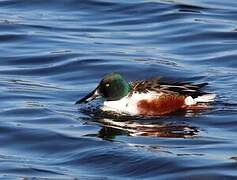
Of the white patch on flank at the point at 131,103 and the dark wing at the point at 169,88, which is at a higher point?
the dark wing at the point at 169,88

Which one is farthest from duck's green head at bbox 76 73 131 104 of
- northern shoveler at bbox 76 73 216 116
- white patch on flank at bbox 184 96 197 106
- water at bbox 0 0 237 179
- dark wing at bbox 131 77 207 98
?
white patch on flank at bbox 184 96 197 106

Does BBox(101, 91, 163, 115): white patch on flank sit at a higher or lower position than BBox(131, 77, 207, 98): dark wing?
lower

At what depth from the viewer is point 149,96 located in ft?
43.3

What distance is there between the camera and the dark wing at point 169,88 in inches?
519

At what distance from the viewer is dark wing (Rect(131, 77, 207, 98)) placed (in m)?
13.2

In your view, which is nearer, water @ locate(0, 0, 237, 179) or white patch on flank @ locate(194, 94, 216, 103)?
water @ locate(0, 0, 237, 179)

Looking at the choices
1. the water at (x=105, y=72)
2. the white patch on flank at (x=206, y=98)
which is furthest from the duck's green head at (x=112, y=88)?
the white patch on flank at (x=206, y=98)

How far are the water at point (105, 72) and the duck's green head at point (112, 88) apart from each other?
0.80 ft

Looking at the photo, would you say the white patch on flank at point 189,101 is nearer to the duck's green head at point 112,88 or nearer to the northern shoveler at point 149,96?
the northern shoveler at point 149,96

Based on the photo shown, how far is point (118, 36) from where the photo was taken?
1744cm

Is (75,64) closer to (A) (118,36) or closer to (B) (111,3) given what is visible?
(A) (118,36)

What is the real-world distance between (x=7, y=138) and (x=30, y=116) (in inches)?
42.8

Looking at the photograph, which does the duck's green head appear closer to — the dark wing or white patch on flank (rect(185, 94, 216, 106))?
the dark wing

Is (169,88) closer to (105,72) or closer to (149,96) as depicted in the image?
(149,96)
